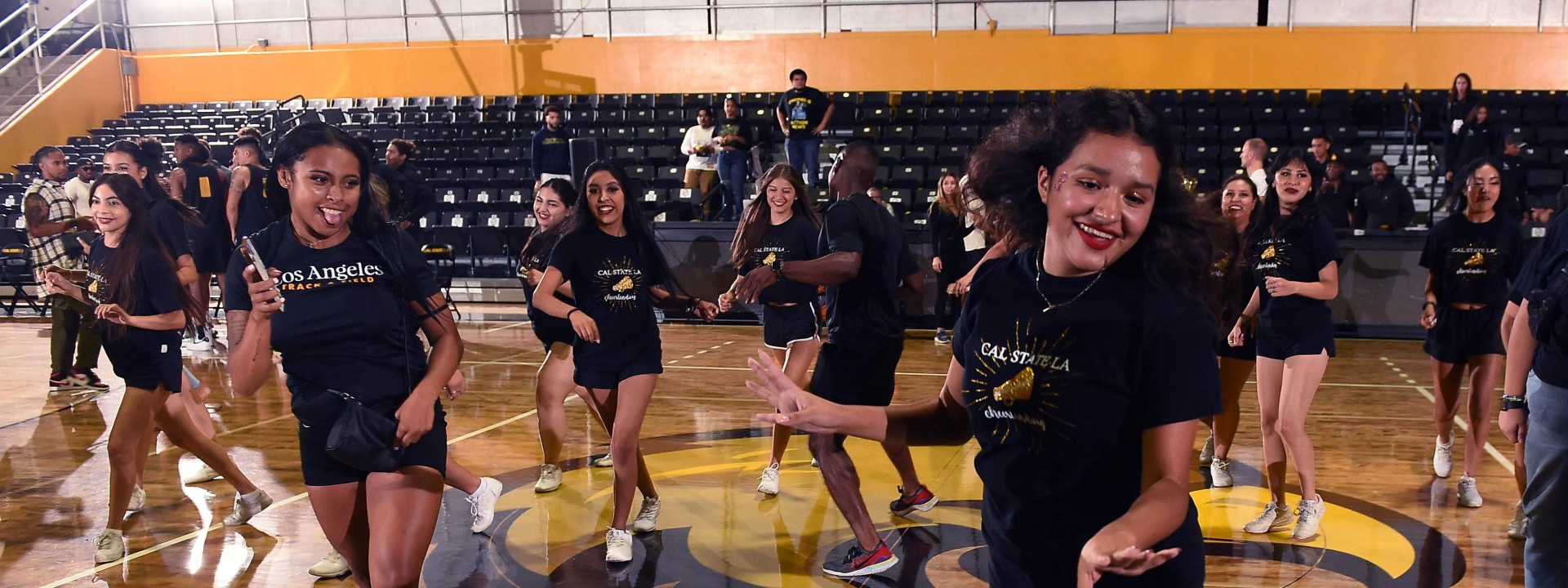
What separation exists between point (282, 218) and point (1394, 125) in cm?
1464

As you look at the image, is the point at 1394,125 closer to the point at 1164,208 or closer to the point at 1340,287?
the point at 1340,287

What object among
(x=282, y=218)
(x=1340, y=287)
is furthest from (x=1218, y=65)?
(x=282, y=218)

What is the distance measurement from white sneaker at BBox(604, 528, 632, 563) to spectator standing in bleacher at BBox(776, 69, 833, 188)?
25.8 feet

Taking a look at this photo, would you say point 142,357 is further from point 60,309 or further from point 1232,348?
point 1232,348

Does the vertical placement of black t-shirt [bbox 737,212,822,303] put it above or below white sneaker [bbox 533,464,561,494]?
above

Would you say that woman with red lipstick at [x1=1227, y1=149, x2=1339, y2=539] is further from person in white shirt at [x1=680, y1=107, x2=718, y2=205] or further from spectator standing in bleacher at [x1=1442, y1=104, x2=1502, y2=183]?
person in white shirt at [x1=680, y1=107, x2=718, y2=205]

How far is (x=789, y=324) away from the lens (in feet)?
18.1

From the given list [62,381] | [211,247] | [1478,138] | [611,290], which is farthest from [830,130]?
[611,290]

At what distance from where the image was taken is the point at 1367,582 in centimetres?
415

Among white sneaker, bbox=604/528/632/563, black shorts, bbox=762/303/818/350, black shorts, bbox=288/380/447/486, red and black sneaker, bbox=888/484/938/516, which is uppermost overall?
black shorts, bbox=288/380/447/486

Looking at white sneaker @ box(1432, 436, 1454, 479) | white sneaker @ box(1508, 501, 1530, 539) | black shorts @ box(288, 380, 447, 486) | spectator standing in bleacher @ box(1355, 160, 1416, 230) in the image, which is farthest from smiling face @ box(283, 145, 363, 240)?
spectator standing in bleacher @ box(1355, 160, 1416, 230)

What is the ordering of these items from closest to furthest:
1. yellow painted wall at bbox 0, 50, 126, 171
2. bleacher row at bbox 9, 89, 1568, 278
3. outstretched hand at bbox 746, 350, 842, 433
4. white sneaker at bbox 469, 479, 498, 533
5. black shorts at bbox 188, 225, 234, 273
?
1. outstretched hand at bbox 746, 350, 842, 433
2. white sneaker at bbox 469, 479, 498, 533
3. black shorts at bbox 188, 225, 234, 273
4. bleacher row at bbox 9, 89, 1568, 278
5. yellow painted wall at bbox 0, 50, 126, 171

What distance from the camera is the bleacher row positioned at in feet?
42.3

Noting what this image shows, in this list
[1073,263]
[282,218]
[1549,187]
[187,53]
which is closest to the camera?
[1073,263]
